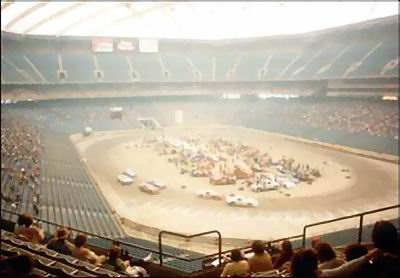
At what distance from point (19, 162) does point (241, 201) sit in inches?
598

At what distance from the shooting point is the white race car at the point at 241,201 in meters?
23.2

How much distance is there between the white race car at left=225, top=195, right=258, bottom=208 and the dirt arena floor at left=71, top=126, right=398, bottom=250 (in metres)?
0.34

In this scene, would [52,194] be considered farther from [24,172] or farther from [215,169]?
[215,169]

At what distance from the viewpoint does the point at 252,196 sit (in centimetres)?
2534

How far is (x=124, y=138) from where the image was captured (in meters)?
49.8

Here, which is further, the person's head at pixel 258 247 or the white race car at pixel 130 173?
the white race car at pixel 130 173

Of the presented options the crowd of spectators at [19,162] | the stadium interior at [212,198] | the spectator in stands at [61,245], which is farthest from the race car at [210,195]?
the spectator in stands at [61,245]

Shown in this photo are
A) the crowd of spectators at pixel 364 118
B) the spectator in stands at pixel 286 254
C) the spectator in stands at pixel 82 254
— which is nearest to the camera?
the spectator in stands at pixel 286 254

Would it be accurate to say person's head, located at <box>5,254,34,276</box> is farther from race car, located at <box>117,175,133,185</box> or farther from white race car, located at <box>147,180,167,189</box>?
race car, located at <box>117,175,133,185</box>

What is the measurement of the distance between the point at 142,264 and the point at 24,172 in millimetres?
19133

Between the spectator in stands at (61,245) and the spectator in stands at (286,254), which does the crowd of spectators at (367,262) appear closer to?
the spectator in stands at (286,254)

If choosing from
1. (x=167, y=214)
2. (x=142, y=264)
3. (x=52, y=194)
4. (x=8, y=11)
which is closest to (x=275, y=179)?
(x=167, y=214)

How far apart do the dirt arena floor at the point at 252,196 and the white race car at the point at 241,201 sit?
342 millimetres

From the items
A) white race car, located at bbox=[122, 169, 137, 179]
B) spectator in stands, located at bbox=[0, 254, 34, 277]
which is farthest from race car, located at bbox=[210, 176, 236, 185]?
spectator in stands, located at bbox=[0, 254, 34, 277]
